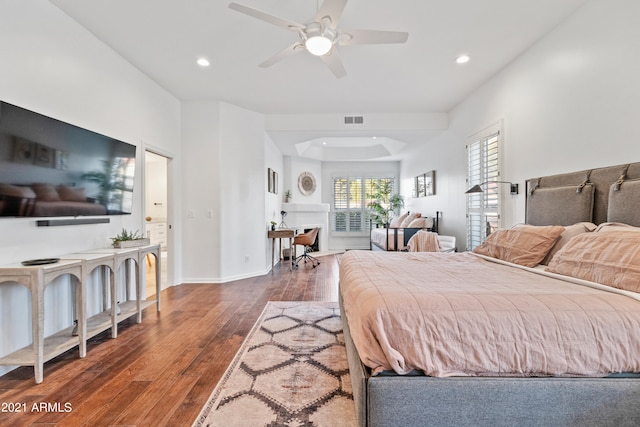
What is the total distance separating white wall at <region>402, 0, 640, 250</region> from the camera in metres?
2.10

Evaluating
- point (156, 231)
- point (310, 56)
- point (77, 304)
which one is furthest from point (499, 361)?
point (156, 231)

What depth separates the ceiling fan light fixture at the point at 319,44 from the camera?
2.24m

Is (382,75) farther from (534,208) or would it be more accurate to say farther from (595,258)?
(595,258)

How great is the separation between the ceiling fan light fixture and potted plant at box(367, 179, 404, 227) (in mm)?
6025

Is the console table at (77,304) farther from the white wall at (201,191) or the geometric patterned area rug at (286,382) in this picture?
the white wall at (201,191)

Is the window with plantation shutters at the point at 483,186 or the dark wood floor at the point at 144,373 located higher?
the window with plantation shutters at the point at 483,186

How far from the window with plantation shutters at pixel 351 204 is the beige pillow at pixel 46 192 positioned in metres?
6.75

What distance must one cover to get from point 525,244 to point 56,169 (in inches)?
152

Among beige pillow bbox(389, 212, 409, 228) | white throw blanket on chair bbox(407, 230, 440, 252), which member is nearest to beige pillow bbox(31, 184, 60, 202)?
white throw blanket on chair bbox(407, 230, 440, 252)

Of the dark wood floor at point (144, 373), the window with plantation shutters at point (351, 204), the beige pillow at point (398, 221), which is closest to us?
the dark wood floor at point (144, 373)

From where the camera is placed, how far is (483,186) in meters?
3.87

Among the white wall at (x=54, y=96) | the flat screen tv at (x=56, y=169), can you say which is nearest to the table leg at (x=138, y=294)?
the white wall at (x=54, y=96)

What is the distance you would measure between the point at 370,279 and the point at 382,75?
3.01 m

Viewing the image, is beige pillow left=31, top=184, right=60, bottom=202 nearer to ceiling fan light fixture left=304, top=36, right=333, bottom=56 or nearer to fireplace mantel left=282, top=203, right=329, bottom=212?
ceiling fan light fixture left=304, top=36, right=333, bottom=56
